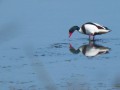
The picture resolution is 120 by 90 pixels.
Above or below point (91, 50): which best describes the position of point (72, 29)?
above

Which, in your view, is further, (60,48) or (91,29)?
(91,29)

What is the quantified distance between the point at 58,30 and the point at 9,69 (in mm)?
2809

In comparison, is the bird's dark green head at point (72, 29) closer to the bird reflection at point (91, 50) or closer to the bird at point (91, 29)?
the bird at point (91, 29)

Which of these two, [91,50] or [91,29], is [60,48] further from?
[91,29]

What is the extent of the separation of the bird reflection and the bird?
74cm

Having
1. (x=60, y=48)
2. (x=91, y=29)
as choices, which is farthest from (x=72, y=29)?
(x=60, y=48)

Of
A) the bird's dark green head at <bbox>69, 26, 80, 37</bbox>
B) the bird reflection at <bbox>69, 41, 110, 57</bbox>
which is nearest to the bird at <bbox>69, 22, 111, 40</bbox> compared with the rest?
the bird's dark green head at <bbox>69, 26, 80, 37</bbox>

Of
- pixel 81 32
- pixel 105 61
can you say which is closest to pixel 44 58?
pixel 105 61

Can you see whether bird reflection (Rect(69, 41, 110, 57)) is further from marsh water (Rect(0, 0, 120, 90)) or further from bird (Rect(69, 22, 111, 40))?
bird (Rect(69, 22, 111, 40))

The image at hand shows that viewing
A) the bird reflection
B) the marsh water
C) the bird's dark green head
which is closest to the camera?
the marsh water

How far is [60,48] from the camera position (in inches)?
358

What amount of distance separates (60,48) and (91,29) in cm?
155

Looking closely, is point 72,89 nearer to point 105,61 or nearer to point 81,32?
point 105,61

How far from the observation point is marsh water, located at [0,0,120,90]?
6773 millimetres
